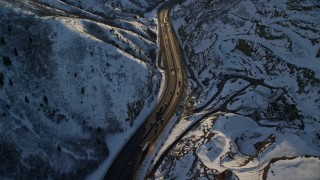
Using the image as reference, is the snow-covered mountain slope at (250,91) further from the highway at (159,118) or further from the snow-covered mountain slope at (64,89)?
the snow-covered mountain slope at (64,89)

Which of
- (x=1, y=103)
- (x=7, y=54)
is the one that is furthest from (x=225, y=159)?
(x=7, y=54)

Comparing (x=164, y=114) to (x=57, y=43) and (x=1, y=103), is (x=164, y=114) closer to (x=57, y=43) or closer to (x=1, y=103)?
(x=57, y=43)

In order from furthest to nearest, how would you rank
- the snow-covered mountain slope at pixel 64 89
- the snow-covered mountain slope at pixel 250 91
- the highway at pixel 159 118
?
the highway at pixel 159 118
the snow-covered mountain slope at pixel 250 91
the snow-covered mountain slope at pixel 64 89

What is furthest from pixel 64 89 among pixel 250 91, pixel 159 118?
pixel 250 91

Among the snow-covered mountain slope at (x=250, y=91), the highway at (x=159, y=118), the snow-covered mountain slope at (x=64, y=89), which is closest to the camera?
the snow-covered mountain slope at (x=64, y=89)

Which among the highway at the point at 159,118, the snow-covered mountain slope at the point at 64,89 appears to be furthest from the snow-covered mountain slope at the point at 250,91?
the snow-covered mountain slope at the point at 64,89

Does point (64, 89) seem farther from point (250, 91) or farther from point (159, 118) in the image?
point (250, 91)

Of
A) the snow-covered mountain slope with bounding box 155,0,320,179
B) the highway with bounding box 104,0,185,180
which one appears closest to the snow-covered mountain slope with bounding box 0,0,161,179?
the highway with bounding box 104,0,185,180

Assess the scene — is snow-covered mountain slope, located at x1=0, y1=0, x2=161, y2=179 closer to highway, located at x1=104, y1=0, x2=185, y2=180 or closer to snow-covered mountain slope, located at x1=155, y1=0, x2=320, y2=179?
highway, located at x1=104, y1=0, x2=185, y2=180
